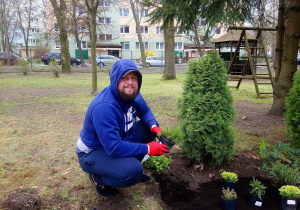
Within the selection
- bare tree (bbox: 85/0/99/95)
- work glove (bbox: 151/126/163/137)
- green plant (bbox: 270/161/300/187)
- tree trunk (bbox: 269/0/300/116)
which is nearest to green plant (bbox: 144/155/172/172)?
work glove (bbox: 151/126/163/137)

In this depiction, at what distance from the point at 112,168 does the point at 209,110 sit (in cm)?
126

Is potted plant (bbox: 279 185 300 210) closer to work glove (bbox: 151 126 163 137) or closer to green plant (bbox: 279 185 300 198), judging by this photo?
green plant (bbox: 279 185 300 198)

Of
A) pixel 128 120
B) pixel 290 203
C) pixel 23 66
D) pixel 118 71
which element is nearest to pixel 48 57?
pixel 23 66

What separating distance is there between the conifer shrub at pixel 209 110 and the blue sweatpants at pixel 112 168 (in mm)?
874

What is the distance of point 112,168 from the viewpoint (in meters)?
2.25

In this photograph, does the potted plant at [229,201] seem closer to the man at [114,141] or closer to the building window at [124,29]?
the man at [114,141]

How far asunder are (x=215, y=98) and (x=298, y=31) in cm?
319

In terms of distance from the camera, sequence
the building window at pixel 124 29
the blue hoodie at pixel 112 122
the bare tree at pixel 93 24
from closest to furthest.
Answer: the blue hoodie at pixel 112 122, the bare tree at pixel 93 24, the building window at pixel 124 29

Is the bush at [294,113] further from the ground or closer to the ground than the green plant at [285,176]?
further from the ground

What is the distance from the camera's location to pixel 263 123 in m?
5.05

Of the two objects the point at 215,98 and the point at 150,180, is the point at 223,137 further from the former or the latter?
the point at 150,180

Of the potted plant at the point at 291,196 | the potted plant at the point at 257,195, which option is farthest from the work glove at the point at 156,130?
the potted plant at the point at 291,196

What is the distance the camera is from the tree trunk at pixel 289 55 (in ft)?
15.6

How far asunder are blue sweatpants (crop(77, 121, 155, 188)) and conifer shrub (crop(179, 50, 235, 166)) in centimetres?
87
